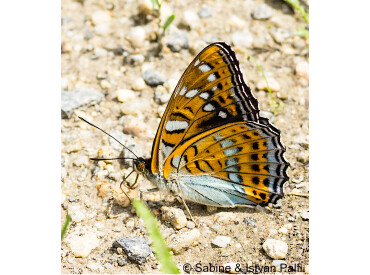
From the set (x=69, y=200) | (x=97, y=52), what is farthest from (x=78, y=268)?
(x=97, y=52)

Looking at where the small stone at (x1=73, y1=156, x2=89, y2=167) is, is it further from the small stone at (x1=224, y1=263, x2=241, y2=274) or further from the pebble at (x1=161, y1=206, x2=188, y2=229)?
the small stone at (x1=224, y1=263, x2=241, y2=274)

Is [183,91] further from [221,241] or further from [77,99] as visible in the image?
[77,99]

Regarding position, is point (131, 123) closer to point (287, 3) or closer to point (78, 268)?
point (78, 268)

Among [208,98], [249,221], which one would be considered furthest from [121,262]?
[208,98]

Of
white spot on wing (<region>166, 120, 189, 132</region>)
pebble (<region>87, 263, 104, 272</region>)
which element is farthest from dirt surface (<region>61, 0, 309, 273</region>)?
white spot on wing (<region>166, 120, 189, 132</region>)

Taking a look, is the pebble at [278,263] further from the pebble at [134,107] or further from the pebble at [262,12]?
the pebble at [262,12]

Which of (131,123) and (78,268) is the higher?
(131,123)
